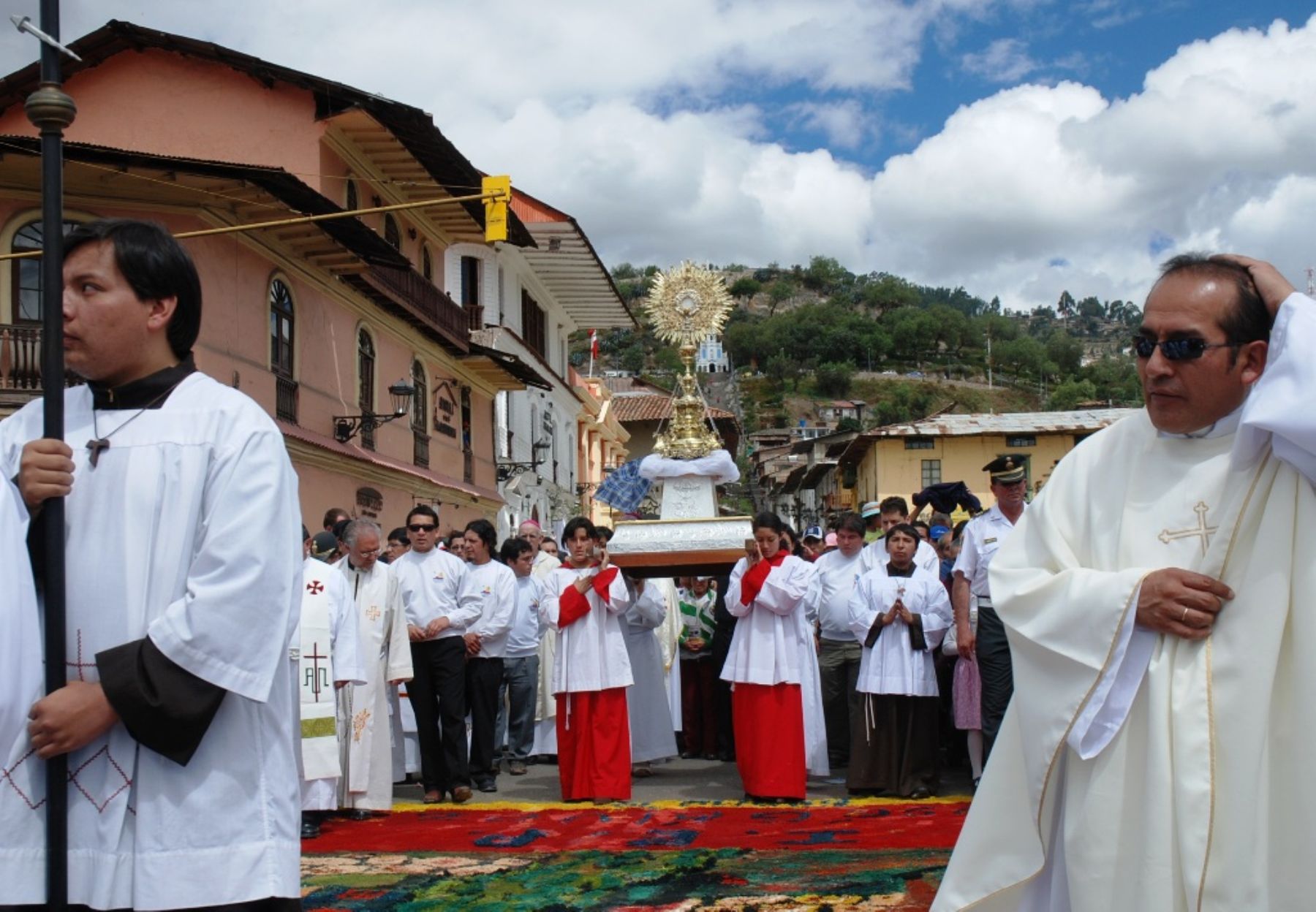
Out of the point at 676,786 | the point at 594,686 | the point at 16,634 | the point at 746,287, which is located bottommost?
the point at 676,786

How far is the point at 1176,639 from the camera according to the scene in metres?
3.25

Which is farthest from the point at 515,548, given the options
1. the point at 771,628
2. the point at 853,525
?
the point at 771,628

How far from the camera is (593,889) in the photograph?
598 cm

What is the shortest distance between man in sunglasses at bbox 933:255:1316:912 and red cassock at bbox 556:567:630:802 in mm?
6010

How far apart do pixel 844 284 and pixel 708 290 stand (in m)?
176

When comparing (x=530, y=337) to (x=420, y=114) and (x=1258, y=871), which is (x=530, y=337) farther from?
(x=1258, y=871)

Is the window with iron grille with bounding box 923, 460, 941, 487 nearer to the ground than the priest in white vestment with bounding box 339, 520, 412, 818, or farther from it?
farther from it

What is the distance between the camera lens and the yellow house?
47750mm

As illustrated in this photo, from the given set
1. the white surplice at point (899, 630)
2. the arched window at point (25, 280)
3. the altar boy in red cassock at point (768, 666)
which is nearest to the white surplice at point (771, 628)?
the altar boy in red cassock at point (768, 666)

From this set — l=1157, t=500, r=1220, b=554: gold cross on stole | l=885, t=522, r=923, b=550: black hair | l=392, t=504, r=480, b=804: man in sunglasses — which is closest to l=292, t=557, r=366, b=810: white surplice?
l=392, t=504, r=480, b=804: man in sunglasses

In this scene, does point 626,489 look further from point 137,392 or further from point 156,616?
point 156,616

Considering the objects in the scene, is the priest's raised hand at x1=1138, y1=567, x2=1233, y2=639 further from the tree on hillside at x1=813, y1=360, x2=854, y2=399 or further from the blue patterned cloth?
the tree on hillside at x1=813, y1=360, x2=854, y2=399

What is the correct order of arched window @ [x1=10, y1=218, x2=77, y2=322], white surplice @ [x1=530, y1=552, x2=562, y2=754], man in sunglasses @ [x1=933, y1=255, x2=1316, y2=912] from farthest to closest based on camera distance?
arched window @ [x1=10, y1=218, x2=77, y2=322] → white surplice @ [x1=530, y1=552, x2=562, y2=754] → man in sunglasses @ [x1=933, y1=255, x2=1316, y2=912]

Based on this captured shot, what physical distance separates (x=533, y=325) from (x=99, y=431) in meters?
34.9
